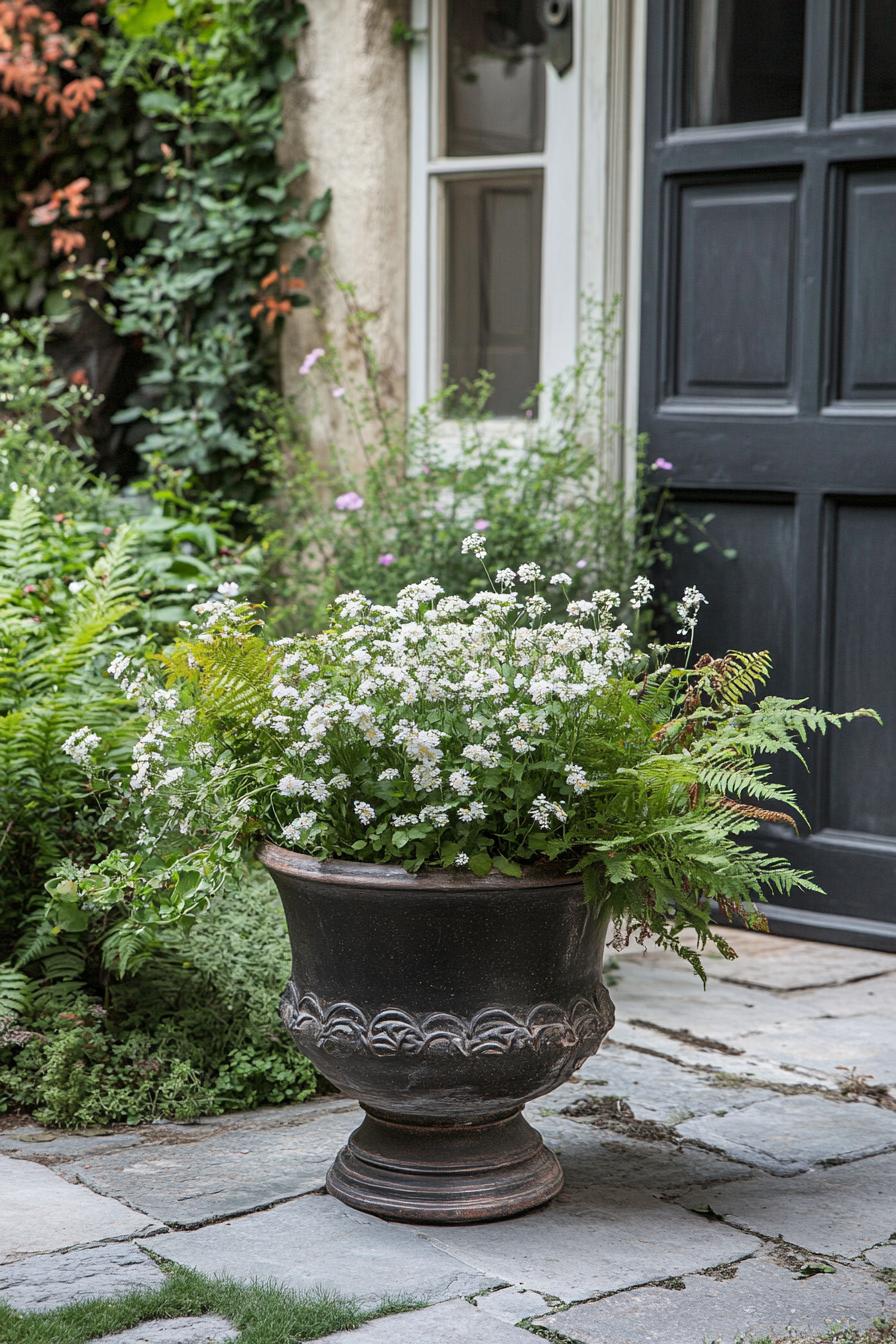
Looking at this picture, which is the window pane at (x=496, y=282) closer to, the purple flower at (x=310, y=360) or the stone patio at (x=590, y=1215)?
the purple flower at (x=310, y=360)

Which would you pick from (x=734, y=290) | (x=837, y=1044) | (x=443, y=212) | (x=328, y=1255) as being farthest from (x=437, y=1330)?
(x=443, y=212)

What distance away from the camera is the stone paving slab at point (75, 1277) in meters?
2.49

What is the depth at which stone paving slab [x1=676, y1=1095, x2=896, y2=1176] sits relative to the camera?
3145mm

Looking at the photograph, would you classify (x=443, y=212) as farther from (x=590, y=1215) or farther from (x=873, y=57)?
(x=590, y=1215)

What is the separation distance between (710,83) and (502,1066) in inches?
123

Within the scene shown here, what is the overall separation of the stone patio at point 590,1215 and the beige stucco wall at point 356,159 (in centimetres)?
270

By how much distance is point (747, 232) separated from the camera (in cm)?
467

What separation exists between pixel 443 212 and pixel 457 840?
10.9 feet

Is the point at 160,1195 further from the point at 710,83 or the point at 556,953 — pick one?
the point at 710,83

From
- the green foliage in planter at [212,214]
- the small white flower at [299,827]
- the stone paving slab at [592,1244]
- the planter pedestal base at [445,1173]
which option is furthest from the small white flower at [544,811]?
the green foliage in planter at [212,214]

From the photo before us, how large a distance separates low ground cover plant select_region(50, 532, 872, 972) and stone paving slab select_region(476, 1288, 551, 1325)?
61 cm

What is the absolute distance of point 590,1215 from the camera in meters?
2.83

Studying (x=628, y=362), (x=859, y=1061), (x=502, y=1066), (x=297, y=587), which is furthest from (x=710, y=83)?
(x=502, y=1066)

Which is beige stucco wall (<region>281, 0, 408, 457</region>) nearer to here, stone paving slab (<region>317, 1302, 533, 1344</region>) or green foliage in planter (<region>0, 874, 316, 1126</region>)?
green foliage in planter (<region>0, 874, 316, 1126</region>)
